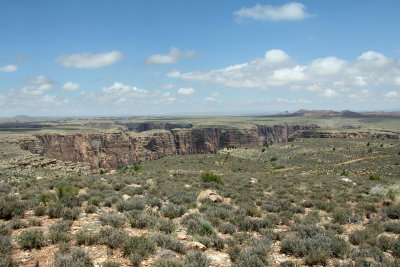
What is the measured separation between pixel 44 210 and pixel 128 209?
10.3 ft

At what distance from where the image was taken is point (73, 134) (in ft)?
260

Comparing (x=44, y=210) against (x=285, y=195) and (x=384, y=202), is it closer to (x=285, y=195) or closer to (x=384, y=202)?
(x=285, y=195)

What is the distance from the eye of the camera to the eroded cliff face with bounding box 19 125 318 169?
7706 centimetres

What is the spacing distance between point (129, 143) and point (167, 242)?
87.0 metres

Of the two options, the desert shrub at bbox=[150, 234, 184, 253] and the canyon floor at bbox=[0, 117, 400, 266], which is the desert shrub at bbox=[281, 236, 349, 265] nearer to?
the canyon floor at bbox=[0, 117, 400, 266]

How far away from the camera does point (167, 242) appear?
273 inches

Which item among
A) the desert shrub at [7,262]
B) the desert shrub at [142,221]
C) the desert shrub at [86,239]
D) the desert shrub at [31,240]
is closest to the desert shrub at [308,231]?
the desert shrub at [142,221]

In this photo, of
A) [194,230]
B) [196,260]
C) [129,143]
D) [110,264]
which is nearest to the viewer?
[110,264]

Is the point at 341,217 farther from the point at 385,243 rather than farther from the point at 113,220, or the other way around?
the point at 113,220

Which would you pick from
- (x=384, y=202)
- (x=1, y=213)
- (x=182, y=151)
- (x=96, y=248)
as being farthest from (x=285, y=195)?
(x=182, y=151)

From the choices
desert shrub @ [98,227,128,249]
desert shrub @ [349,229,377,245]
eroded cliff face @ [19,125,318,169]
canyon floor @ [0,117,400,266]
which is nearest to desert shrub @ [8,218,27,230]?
canyon floor @ [0,117,400,266]

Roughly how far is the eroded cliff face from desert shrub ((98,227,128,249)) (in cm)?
6731

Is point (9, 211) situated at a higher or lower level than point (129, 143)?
higher

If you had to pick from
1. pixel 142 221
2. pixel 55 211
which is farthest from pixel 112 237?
pixel 55 211
